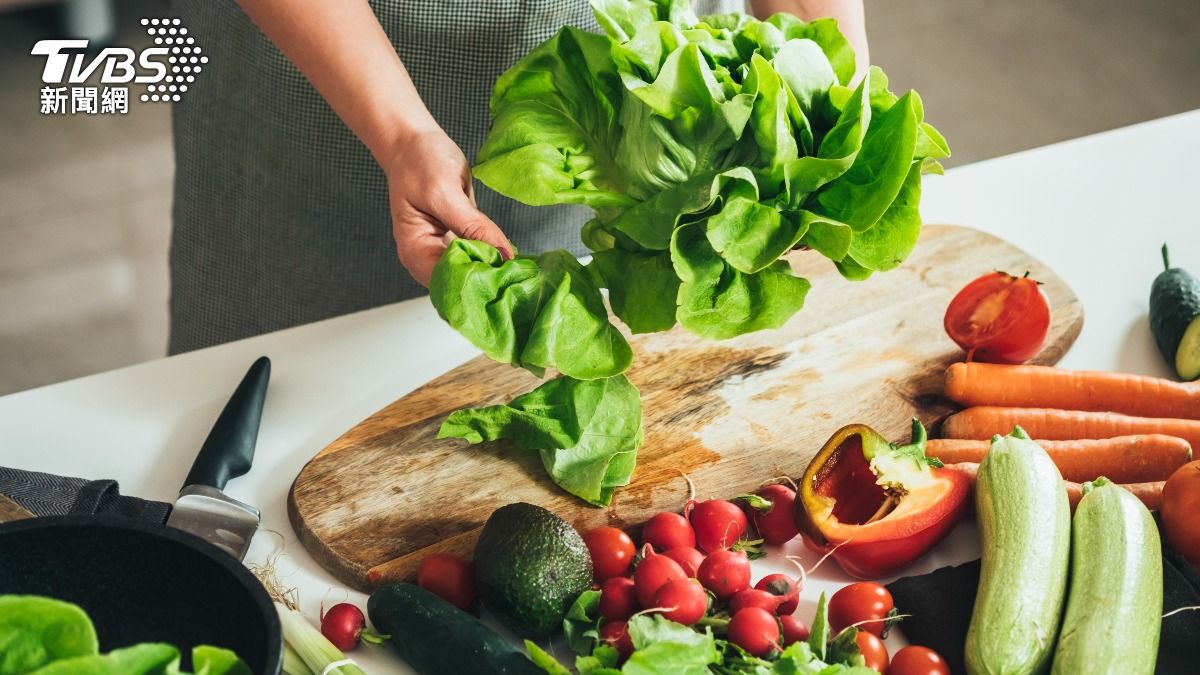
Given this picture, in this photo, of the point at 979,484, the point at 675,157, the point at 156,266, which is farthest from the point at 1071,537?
the point at 156,266

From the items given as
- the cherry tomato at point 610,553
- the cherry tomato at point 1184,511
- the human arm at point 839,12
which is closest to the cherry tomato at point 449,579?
the cherry tomato at point 610,553

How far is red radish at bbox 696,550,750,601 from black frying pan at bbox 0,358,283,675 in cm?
43

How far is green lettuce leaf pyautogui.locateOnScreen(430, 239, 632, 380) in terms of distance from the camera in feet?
3.79

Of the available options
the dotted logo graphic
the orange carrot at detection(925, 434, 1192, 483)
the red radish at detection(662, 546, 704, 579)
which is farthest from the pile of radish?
the dotted logo graphic

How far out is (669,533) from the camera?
3.85 ft

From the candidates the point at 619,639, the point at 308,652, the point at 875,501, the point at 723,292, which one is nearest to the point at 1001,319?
the point at 875,501

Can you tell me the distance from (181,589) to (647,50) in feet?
2.06

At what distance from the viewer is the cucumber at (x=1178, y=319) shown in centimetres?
141

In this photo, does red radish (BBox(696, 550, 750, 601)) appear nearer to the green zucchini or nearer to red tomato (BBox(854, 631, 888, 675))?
red tomato (BBox(854, 631, 888, 675))

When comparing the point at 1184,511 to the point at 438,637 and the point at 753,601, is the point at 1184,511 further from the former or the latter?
the point at 438,637

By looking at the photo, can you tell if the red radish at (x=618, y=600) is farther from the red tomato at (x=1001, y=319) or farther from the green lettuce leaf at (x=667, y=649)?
the red tomato at (x=1001, y=319)

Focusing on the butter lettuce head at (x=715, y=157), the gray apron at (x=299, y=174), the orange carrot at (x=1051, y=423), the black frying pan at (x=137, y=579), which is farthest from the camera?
the gray apron at (x=299, y=174)

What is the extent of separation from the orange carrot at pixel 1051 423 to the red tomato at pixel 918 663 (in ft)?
1.19

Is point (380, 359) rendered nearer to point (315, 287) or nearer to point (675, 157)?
point (315, 287)
